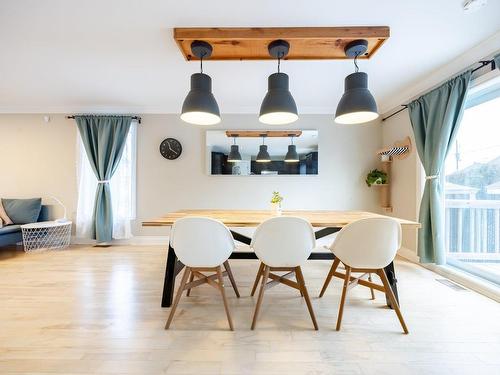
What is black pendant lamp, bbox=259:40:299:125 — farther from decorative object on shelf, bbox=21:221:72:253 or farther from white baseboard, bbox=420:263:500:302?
decorative object on shelf, bbox=21:221:72:253

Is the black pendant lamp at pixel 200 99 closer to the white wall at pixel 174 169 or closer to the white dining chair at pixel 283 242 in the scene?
the white dining chair at pixel 283 242

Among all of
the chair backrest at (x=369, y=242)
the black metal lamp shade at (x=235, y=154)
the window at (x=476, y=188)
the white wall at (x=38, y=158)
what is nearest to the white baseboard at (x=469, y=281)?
the window at (x=476, y=188)

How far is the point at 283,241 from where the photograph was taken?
1669mm

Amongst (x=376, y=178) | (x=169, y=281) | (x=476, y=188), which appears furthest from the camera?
(x=376, y=178)

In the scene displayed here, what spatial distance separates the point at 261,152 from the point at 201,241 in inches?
103

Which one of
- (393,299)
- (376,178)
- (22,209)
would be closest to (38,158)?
(22,209)

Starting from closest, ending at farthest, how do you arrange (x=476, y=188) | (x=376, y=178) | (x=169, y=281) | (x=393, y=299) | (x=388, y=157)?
(x=393, y=299) < (x=169, y=281) < (x=476, y=188) < (x=388, y=157) < (x=376, y=178)

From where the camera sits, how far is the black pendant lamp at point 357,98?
1897 millimetres

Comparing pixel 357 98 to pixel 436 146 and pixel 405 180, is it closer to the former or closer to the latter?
pixel 436 146

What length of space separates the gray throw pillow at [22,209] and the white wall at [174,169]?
26 centimetres

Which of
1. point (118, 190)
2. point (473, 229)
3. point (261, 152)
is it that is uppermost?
point (261, 152)

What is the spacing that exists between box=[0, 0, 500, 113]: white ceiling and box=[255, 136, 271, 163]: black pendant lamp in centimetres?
76

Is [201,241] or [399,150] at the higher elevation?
[399,150]

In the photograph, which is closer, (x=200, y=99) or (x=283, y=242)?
(x=283, y=242)
